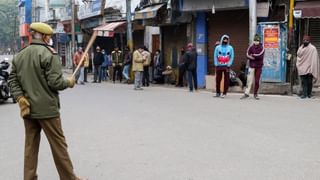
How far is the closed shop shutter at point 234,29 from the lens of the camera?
19.6 m

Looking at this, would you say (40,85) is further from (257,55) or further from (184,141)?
(257,55)

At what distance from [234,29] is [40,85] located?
601 inches

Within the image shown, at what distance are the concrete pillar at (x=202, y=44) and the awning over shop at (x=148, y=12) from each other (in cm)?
202

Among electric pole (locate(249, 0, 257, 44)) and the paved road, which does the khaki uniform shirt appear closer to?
the paved road

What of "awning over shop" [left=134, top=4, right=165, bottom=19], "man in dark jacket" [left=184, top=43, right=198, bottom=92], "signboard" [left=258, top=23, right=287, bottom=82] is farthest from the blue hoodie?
"awning over shop" [left=134, top=4, right=165, bottom=19]

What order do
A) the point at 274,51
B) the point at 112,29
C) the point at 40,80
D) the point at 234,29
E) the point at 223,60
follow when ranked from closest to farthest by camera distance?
the point at 40,80, the point at 223,60, the point at 274,51, the point at 234,29, the point at 112,29

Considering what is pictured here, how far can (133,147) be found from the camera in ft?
25.7

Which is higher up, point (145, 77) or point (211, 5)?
point (211, 5)

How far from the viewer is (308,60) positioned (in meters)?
14.3

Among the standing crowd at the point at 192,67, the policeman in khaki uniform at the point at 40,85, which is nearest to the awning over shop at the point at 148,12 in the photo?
the standing crowd at the point at 192,67

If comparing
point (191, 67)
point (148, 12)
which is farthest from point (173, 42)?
point (191, 67)

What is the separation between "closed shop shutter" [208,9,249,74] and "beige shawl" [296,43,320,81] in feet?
16.5

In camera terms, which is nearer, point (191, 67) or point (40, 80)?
point (40, 80)

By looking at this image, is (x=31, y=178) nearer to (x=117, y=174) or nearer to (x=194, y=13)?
(x=117, y=174)
